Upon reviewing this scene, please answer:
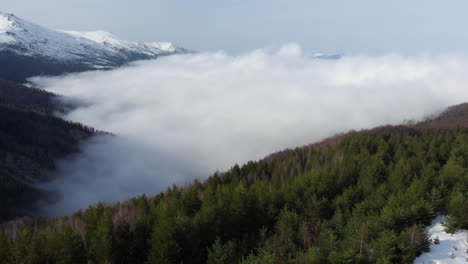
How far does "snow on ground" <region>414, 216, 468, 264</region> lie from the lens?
88.8ft

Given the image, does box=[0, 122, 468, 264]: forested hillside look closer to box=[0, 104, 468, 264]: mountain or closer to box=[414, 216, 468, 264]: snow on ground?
box=[0, 104, 468, 264]: mountain

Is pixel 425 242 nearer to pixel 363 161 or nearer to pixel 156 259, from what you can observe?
pixel 156 259

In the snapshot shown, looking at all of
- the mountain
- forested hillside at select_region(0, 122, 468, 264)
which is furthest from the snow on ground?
forested hillside at select_region(0, 122, 468, 264)

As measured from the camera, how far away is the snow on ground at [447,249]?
2708 cm

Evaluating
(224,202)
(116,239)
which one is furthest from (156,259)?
(224,202)

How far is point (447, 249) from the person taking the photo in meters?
28.8

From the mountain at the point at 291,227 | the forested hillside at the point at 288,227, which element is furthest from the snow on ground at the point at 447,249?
the forested hillside at the point at 288,227

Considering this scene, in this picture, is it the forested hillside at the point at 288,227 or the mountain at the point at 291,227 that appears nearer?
the mountain at the point at 291,227

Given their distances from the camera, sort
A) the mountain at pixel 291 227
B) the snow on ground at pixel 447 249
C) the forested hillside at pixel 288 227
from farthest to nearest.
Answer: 1. the forested hillside at pixel 288 227
2. the mountain at pixel 291 227
3. the snow on ground at pixel 447 249

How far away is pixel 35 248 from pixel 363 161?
196 ft

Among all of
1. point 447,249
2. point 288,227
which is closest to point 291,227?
point 288,227

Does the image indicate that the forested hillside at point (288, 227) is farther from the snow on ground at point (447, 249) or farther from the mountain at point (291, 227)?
the snow on ground at point (447, 249)

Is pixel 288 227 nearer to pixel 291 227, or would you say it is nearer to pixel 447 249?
pixel 291 227

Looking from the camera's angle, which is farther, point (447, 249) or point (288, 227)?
point (288, 227)
